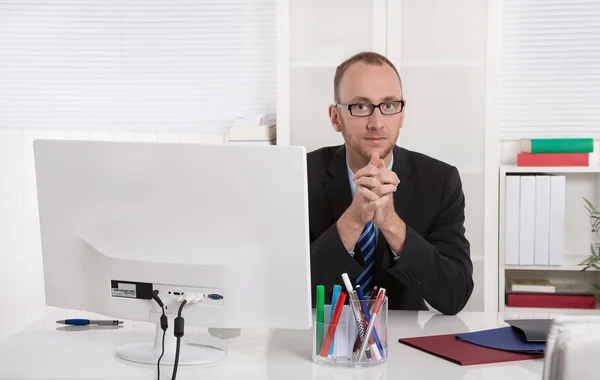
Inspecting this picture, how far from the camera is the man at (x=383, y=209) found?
1960mm

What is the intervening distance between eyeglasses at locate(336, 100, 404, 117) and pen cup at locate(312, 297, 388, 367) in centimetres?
88

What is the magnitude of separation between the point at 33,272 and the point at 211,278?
8.94ft

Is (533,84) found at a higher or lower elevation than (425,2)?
lower

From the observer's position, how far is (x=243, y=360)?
1576mm

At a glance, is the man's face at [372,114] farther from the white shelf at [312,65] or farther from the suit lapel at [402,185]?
the white shelf at [312,65]

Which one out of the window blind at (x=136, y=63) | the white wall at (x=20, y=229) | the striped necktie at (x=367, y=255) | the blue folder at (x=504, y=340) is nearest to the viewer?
the blue folder at (x=504, y=340)

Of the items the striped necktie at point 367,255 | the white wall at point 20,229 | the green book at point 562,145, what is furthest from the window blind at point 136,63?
the striped necktie at point 367,255

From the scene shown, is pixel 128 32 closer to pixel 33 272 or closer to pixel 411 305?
pixel 33 272

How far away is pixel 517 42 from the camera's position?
3.64 meters

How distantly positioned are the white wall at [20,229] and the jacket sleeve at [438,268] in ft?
7.42

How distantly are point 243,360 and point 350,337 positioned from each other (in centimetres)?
23

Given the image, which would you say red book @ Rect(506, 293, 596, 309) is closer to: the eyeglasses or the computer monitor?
the eyeglasses

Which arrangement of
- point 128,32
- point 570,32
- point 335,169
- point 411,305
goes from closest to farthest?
point 411,305, point 335,169, point 570,32, point 128,32

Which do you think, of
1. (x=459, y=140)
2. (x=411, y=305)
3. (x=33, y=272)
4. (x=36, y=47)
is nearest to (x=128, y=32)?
→ (x=36, y=47)
